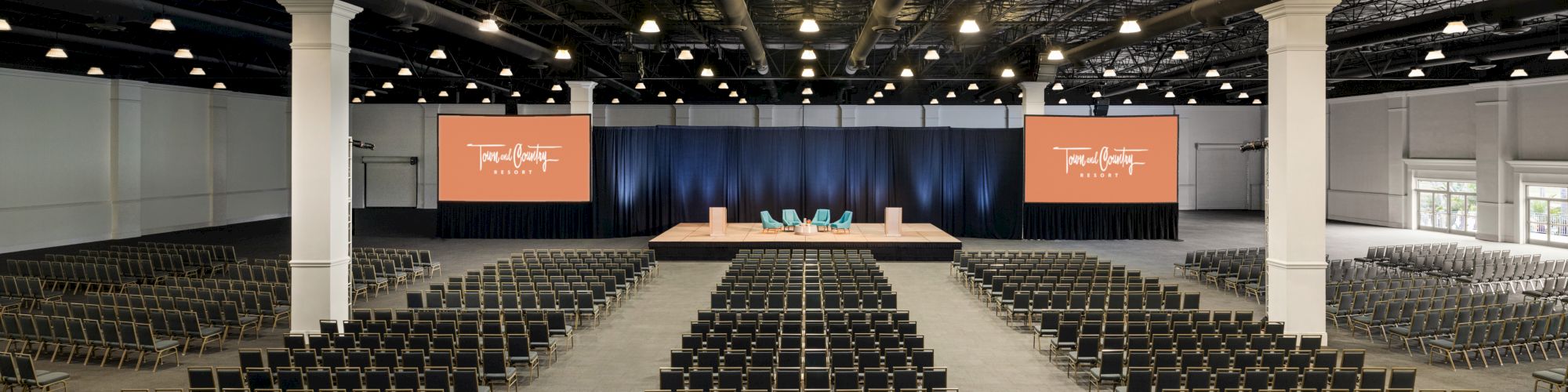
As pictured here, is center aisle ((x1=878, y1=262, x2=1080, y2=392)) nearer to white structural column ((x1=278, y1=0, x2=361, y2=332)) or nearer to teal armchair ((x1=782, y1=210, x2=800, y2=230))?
teal armchair ((x1=782, y1=210, x2=800, y2=230))

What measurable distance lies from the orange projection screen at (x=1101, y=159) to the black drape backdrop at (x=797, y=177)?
13.6ft

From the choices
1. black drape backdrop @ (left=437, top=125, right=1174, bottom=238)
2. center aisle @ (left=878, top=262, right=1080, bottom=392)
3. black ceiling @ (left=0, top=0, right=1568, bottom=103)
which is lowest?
center aisle @ (left=878, top=262, right=1080, bottom=392)

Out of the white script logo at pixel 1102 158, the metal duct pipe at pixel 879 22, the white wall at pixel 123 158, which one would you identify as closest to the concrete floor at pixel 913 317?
the white wall at pixel 123 158

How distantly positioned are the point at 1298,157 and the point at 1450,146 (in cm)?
2286

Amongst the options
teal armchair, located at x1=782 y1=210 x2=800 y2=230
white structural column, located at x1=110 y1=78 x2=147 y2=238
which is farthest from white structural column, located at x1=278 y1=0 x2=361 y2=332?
white structural column, located at x1=110 y1=78 x2=147 y2=238

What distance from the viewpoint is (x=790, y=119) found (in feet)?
128

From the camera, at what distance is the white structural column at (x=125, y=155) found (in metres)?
27.2

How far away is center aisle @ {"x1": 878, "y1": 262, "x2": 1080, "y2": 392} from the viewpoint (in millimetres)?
10922

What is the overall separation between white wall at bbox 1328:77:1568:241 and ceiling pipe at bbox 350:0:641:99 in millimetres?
27487

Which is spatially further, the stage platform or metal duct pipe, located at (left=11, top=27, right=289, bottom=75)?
the stage platform

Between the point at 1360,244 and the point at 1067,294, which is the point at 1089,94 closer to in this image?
the point at 1360,244

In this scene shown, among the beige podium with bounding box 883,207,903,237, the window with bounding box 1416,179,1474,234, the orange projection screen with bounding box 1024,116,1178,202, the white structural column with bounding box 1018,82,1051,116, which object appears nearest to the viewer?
the beige podium with bounding box 883,207,903,237

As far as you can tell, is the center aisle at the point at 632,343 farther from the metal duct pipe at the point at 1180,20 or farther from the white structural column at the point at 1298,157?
the metal duct pipe at the point at 1180,20

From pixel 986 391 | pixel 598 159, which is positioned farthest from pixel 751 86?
pixel 986 391
